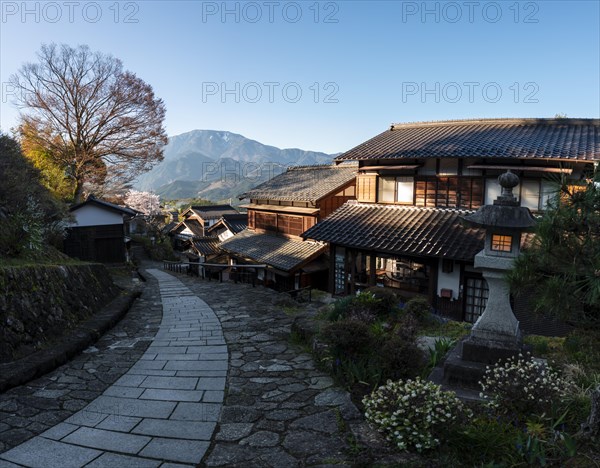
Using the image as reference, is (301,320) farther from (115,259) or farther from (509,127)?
(115,259)

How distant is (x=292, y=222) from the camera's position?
78.6ft

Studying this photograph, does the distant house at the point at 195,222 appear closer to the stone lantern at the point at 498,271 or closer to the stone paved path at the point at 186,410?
the stone paved path at the point at 186,410

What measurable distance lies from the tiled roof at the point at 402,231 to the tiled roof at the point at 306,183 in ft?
11.9

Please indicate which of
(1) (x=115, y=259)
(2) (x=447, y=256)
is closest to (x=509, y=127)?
(2) (x=447, y=256)

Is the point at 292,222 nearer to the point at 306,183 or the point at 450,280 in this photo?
the point at 306,183

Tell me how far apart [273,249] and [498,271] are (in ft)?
58.7

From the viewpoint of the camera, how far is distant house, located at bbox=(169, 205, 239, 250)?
50531 millimetres

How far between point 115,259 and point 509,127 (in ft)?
73.1

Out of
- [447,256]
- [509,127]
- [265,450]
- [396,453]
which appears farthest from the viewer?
[509,127]

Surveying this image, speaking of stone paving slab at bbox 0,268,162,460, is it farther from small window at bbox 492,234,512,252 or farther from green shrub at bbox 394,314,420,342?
small window at bbox 492,234,512,252

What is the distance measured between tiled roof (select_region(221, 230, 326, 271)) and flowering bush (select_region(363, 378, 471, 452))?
607 inches

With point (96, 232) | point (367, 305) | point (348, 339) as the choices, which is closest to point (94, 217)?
point (96, 232)

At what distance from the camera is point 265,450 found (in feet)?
14.0

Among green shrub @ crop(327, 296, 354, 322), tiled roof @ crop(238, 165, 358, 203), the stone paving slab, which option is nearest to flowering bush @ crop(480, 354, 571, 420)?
green shrub @ crop(327, 296, 354, 322)
